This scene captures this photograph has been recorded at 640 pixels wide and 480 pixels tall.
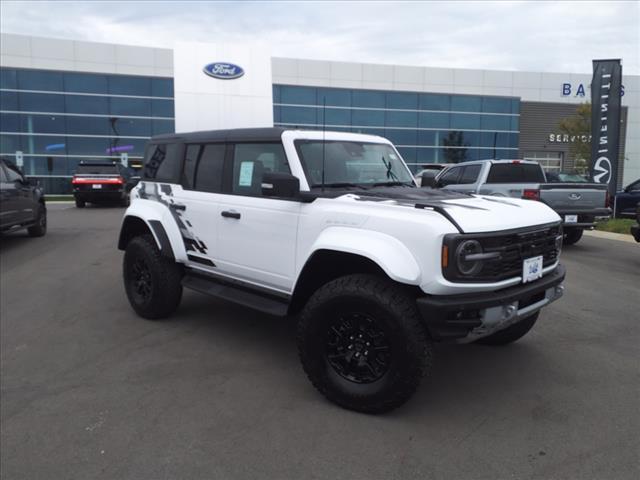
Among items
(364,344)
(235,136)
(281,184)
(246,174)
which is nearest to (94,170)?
(235,136)

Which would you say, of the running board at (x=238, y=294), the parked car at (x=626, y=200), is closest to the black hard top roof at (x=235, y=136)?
the running board at (x=238, y=294)

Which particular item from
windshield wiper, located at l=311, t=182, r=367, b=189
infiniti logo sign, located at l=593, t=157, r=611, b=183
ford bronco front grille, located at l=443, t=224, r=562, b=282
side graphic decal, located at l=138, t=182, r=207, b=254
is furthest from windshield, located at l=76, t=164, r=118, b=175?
ford bronco front grille, located at l=443, t=224, r=562, b=282

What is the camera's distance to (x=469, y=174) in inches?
449

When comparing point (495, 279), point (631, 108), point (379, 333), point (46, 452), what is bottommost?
point (46, 452)

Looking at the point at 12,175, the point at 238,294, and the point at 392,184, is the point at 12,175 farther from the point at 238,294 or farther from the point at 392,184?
the point at 392,184

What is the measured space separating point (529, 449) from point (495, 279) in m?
1.03

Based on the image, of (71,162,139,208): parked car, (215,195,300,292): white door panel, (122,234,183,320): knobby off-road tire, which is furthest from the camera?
(71,162,139,208): parked car

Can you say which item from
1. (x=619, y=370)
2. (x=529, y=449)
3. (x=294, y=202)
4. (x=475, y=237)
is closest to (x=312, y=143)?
(x=294, y=202)

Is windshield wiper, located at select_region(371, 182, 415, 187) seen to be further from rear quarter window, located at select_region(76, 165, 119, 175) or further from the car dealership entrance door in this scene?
the car dealership entrance door

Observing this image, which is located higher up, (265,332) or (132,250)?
(132,250)

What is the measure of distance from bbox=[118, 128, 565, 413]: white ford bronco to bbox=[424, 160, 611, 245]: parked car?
5.61 meters

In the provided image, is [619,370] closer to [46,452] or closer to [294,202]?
[294,202]

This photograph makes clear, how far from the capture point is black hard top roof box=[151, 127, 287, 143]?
14.1 feet

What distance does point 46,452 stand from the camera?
296cm
